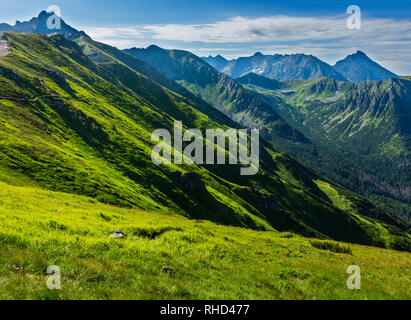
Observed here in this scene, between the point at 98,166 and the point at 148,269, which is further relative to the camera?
the point at 98,166

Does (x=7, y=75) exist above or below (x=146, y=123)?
above

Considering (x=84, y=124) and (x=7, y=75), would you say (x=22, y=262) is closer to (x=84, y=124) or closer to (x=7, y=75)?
(x=84, y=124)

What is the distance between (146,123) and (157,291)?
596ft

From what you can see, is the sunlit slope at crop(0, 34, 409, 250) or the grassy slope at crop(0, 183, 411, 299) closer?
the grassy slope at crop(0, 183, 411, 299)

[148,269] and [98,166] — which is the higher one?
[148,269]

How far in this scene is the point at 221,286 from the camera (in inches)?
495

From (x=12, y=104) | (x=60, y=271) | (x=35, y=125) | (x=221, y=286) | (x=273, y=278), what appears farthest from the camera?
(x=12, y=104)

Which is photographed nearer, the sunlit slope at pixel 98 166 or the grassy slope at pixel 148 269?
the grassy slope at pixel 148 269

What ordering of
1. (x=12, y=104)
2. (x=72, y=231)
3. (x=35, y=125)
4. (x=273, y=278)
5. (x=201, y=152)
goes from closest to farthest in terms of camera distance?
(x=273, y=278) → (x=72, y=231) → (x=35, y=125) → (x=12, y=104) → (x=201, y=152)

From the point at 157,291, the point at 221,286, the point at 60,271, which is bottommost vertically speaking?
the point at 221,286

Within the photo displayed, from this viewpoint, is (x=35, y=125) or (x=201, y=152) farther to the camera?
(x=201, y=152)
